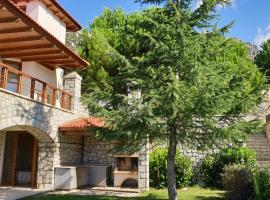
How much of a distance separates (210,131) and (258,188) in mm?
2369

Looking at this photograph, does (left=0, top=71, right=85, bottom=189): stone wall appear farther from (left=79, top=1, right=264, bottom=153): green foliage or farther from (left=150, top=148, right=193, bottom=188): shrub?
(left=150, top=148, right=193, bottom=188): shrub

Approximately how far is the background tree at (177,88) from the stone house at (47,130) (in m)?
2.86

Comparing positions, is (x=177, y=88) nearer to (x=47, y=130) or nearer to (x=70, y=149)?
(x=47, y=130)

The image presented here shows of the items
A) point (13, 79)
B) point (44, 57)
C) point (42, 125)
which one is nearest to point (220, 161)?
point (42, 125)

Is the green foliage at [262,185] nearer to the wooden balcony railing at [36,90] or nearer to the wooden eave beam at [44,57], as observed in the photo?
the wooden balcony railing at [36,90]

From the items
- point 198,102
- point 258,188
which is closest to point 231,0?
point 198,102

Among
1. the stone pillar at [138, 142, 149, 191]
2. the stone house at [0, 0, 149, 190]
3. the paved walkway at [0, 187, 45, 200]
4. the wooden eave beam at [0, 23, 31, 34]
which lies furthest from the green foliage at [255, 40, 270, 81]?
the wooden eave beam at [0, 23, 31, 34]

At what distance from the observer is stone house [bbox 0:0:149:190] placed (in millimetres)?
13797

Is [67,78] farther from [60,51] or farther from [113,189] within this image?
[113,189]

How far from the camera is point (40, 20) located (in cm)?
1823

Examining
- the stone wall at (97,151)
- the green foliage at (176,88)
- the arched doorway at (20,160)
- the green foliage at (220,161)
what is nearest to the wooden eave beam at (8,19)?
the green foliage at (176,88)

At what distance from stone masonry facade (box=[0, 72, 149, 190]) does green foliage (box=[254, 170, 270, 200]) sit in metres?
5.35

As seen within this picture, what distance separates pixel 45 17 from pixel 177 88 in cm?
1210

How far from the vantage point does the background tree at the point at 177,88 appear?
1016cm
